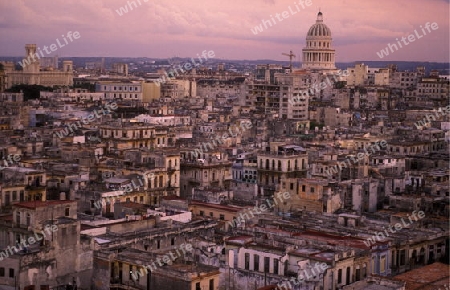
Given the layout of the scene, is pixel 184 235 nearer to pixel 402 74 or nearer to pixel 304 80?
pixel 304 80

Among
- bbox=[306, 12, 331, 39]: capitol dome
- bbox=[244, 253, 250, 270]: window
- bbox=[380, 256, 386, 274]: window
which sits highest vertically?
bbox=[306, 12, 331, 39]: capitol dome

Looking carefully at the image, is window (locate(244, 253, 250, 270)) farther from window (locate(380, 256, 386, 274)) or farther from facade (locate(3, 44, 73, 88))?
facade (locate(3, 44, 73, 88))

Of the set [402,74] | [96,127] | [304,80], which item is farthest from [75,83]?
[96,127]

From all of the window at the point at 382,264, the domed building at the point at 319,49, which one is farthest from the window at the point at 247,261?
the domed building at the point at 319,49

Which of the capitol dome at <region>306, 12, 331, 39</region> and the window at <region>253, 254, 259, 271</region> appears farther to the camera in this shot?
the capitol dome at <region>306, 12, 331, 39</region>

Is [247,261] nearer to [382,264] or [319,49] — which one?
[382,264]

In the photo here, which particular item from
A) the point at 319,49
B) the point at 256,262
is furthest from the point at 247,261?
the point at 319,49

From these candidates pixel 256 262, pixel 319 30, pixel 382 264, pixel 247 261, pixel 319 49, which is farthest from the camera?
pixel 319 49

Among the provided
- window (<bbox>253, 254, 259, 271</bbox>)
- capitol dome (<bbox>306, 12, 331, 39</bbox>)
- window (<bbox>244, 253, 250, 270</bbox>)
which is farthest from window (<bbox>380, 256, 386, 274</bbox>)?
capitol dome (<bbox>306, 12, 331, 39</bbox>)
